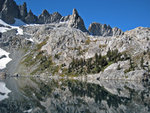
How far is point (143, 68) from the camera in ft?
330

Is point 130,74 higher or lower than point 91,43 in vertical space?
lower

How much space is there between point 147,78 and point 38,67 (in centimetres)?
11842

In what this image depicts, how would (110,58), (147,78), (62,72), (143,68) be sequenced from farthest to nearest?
(62,72), (110,58), (143,68), (147,78)

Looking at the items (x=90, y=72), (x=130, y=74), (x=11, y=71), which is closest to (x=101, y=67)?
(x=90, y=72)

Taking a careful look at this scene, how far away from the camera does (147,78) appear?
308 ft

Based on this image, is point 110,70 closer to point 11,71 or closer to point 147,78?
Result: point 147,78

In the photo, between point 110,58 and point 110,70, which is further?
point 110,58

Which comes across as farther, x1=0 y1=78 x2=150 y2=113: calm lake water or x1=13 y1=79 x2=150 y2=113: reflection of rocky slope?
x1=13 y1=79 x2=150 y2=113: reflection of rocky slope

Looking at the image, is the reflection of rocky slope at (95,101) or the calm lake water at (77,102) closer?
the calm lake water at (77,102)

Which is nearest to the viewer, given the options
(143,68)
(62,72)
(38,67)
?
(143,68)

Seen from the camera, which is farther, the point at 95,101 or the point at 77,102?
the point at 95,101

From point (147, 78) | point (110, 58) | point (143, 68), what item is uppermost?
point (110, 58)

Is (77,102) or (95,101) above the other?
(95,101)

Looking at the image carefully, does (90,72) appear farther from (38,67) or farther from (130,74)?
(38,67)
